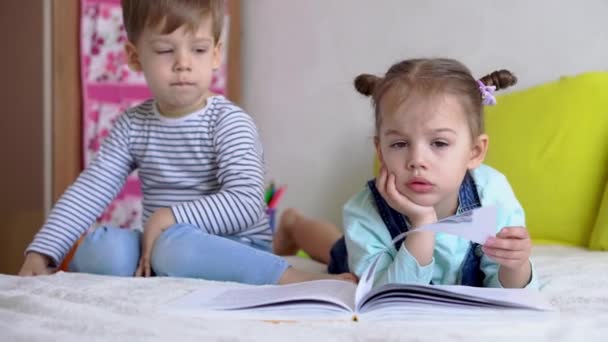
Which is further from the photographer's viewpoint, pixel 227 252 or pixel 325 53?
pixel 325 53

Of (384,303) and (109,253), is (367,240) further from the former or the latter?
(109,253)

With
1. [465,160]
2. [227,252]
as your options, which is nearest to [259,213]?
[227,252]

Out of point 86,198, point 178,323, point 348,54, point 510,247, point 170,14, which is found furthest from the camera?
point 348,54

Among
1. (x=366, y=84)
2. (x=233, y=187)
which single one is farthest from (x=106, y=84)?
(x=366, y=84)

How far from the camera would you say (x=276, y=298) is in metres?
0.92

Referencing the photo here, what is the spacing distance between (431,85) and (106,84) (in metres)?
1.39

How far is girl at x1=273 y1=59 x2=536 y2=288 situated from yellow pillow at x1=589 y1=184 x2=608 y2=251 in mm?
442

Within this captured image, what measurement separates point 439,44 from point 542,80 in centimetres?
33

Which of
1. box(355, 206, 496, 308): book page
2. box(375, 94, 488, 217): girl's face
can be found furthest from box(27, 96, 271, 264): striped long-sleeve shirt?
box(355, 206, 496, 308): book page

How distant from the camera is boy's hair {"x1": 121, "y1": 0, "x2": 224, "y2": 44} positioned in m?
1.43

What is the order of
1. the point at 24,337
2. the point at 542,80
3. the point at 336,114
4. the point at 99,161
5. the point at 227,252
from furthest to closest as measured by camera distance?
the point at 336,114, the point at 542,80, the point at 99,161, the point at 227,252, the point at 24,337

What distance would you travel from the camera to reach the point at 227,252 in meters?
1.28

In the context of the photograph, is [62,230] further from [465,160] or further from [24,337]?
[465,160]

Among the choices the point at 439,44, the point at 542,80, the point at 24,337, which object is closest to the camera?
the point at 24,337
